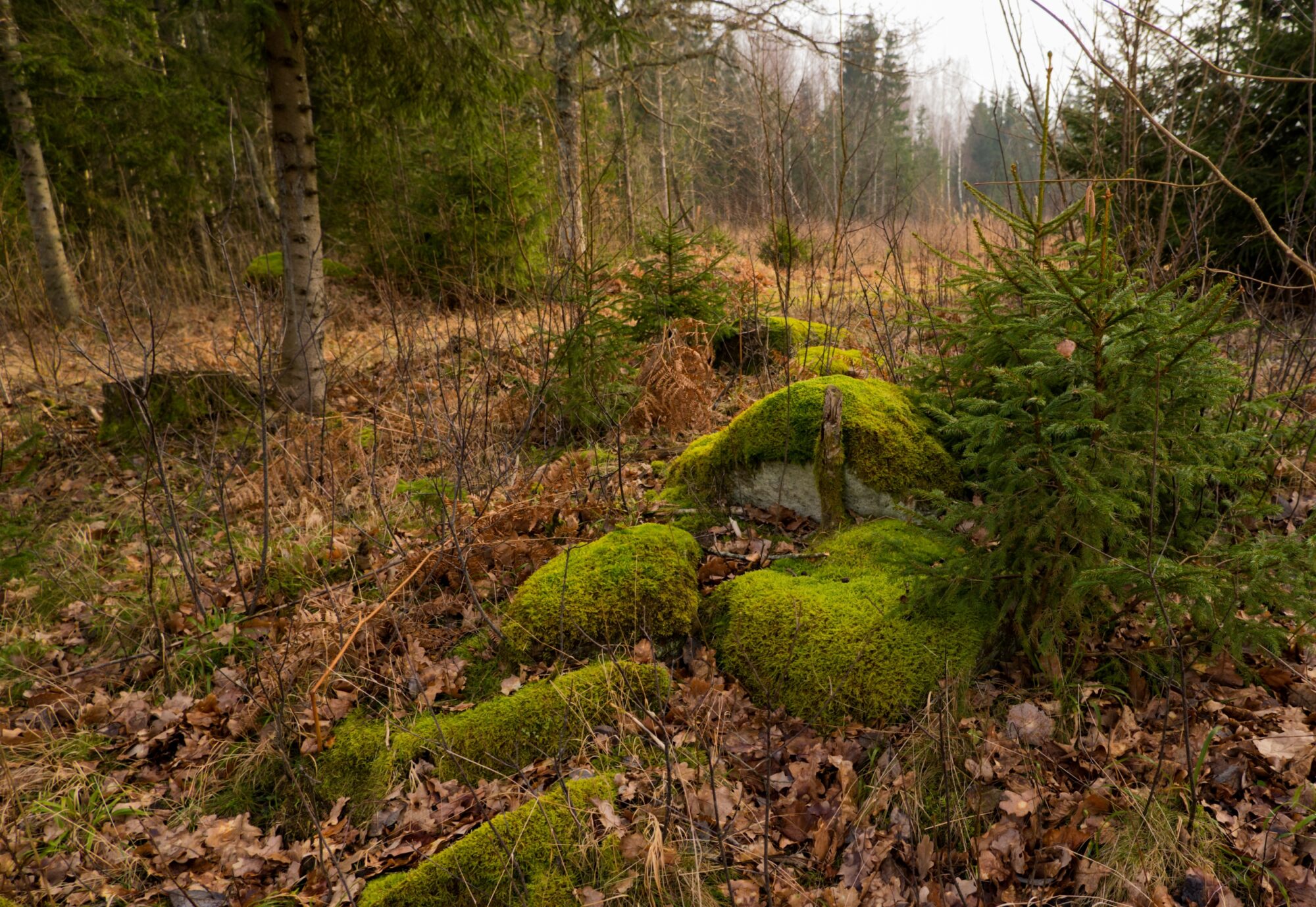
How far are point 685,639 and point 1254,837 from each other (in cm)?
205

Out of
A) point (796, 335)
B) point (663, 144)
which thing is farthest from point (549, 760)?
point (663, 144)

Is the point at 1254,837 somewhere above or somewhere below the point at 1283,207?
below

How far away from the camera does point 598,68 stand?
1413 centimetres

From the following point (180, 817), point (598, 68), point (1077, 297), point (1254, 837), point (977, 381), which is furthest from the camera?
point (598, 68)

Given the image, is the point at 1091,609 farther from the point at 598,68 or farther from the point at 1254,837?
the point at 598,68

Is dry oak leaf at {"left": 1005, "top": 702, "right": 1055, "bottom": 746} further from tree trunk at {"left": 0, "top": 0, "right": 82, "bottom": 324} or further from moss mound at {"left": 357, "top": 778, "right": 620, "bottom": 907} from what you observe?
tree trunk at {"left": 0, "top": 0, "right": 82, "bottom": 324}

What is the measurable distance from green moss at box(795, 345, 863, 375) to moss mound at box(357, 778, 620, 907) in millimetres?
3567

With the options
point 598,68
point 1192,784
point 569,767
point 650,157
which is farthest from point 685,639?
point 650,157

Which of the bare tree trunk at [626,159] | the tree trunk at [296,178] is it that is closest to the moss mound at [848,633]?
the bare tree trunk at [626,159]

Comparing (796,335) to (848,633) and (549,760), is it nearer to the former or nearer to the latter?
(848,633)

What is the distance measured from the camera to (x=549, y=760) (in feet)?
8.96

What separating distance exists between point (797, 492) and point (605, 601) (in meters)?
1.28

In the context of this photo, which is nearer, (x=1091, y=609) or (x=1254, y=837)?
(x=1254, y=837)

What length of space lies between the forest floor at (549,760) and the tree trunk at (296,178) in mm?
2122
